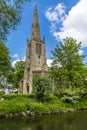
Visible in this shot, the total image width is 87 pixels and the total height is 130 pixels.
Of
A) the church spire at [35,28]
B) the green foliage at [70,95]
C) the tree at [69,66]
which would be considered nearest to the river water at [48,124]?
the green foliage at [70,95]

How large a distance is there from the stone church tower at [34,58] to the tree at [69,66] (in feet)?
101

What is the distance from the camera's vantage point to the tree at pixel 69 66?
160ft

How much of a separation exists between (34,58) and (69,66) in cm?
4108

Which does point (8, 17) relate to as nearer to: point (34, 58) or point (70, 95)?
point (70, 95)

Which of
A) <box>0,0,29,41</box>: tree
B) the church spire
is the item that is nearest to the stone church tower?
the church spire

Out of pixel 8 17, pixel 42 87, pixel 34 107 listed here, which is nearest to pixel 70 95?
pixel 42 87

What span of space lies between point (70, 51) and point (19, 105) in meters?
20.1

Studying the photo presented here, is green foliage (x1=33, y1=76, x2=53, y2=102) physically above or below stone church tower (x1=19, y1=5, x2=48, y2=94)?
below

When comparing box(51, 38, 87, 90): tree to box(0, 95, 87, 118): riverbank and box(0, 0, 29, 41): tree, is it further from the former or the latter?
box(0, 0, 29, 41): tree

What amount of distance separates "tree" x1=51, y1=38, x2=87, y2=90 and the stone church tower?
30.8 metres

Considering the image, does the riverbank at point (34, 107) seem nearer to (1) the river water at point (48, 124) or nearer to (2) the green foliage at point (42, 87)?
(2) the green foliage at point (42, 87)

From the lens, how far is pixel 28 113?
115 feet

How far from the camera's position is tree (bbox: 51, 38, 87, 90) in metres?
48.8

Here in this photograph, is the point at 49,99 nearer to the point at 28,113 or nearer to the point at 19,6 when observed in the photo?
the point at 28,113
